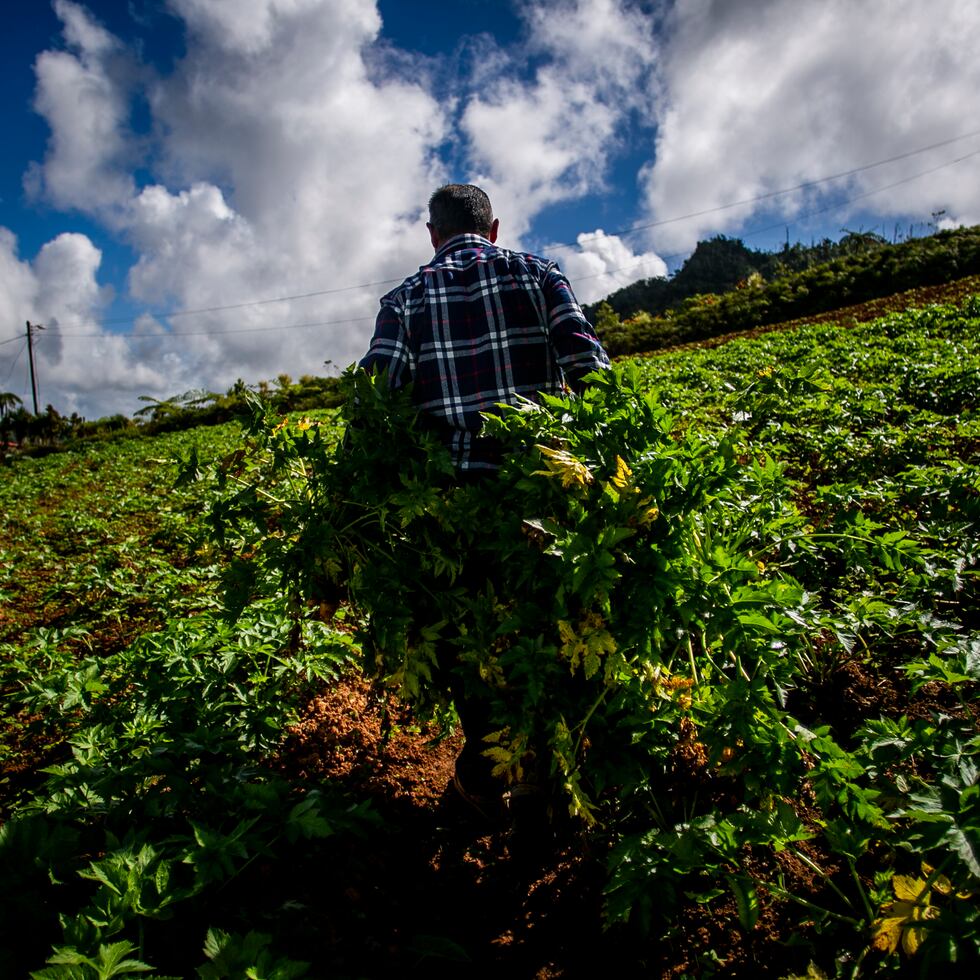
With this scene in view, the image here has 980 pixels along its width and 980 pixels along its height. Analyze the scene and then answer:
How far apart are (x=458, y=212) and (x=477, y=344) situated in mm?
670

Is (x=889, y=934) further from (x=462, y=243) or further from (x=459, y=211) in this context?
(x=459, y=211)

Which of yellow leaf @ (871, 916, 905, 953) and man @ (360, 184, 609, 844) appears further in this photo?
man @ (360, 184, 609, 844)

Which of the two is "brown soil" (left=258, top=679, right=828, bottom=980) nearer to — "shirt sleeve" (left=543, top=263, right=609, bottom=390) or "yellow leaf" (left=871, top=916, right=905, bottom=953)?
"yellow leaf" (left=871, top=916, right=905, bottom=953)

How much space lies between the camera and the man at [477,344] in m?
2.03

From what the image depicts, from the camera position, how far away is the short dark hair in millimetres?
2336

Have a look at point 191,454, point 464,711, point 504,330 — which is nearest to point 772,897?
point 464,711

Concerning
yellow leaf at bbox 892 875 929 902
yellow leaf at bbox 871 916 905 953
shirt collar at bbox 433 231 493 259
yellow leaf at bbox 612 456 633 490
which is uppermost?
shirt collar at bbox 433 231 493 259

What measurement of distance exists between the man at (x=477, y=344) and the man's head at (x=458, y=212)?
269 millimetres

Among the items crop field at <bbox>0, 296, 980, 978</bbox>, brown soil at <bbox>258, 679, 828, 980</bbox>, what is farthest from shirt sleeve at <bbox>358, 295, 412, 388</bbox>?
brown soil at <bbox>258, 679, 828, 980</bbox>

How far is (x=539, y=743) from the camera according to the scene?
6.13ft

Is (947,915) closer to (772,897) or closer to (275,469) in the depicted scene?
(772,897)

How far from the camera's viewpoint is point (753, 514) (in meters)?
2.10

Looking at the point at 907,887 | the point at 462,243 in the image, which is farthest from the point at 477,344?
the point at 907,887

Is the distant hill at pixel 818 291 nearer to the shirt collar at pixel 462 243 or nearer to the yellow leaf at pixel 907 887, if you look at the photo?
the shirt collar at pixel 462 243
